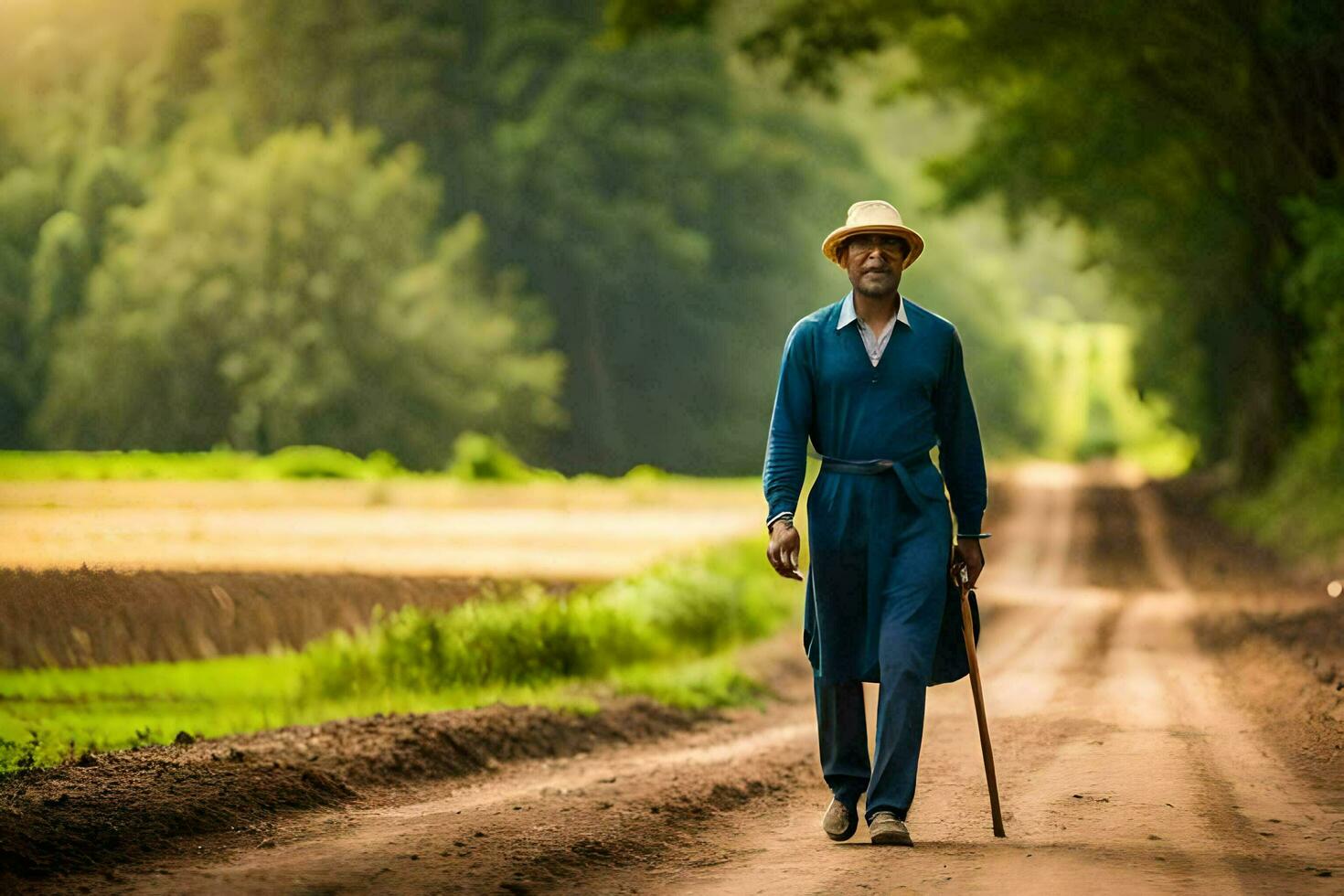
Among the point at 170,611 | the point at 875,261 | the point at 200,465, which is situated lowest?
the point at 170,611

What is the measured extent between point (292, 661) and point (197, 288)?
7780 mm

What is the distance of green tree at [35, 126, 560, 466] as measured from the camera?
1503 cm

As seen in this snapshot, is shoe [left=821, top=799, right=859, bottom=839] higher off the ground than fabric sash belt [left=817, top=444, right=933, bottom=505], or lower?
lower

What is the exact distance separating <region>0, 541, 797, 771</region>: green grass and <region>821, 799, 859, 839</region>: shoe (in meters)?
3.99

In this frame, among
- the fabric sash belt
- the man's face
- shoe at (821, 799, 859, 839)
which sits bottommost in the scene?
shoe at (821, 799, 859, 839)

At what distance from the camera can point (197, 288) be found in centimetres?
1895

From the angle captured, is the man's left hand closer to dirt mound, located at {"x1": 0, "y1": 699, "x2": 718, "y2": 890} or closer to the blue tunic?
the blue tunic

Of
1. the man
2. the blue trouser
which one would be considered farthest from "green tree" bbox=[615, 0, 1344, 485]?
the blue trouser

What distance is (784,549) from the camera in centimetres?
686

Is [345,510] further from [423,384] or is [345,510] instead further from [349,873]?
[423,384]

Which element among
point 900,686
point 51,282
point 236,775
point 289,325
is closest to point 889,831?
point 900,686

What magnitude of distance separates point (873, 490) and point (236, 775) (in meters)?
3.27

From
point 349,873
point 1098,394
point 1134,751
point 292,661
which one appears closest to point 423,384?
point 292,661

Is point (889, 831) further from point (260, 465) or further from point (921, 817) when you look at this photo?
point (260, 465)
